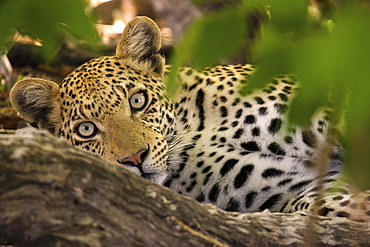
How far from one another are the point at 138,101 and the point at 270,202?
49.3 inches

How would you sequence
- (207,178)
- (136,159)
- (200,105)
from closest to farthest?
(136,159)
(207,178)
(200,105)

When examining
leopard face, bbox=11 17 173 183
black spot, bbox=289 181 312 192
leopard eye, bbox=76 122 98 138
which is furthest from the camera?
black spot, bbox=289 181 312 192

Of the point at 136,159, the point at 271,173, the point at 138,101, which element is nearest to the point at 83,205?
Answer: the point at 136,159

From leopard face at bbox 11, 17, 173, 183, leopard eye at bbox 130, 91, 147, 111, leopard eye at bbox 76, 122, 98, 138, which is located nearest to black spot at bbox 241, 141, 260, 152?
leopard face at bbox 11, 17, 173, 183

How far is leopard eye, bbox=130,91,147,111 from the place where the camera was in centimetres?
408

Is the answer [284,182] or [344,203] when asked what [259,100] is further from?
[344,203]

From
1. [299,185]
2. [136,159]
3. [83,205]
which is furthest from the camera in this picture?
[299,185]

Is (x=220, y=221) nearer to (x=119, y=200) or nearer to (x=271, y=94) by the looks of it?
(x=119, y=200)

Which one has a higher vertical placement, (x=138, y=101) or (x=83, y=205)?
(x=138, y=101)

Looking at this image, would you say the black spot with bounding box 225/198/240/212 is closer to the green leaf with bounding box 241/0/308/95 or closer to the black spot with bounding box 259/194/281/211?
the black spot with bounding box 259/194/281/211

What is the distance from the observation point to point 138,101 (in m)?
4.11

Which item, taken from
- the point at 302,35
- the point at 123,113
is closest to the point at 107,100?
the point at 123,113

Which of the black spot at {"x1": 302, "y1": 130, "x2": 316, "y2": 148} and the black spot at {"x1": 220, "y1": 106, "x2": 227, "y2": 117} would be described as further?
the black spot at {"x1": 220, "y1": 106, "x2": 227, "y2": 117}

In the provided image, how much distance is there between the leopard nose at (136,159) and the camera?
3.62m
